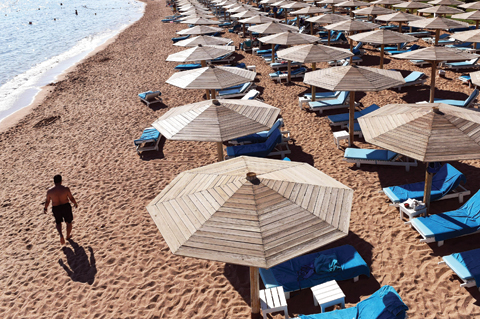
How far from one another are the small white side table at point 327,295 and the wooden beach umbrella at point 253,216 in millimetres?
989

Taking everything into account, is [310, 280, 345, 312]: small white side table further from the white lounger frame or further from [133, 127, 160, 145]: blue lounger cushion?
Result: [133, 127, 160, 145]: blue lounger cushion

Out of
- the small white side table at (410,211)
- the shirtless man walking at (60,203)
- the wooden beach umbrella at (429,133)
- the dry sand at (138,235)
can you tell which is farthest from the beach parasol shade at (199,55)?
the small white side table at (410,211)

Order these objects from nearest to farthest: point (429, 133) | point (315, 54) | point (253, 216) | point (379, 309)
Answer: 1. point (253, 216)
2. point (379, 309)
3. point (429, 133)
4. point (315, 54)

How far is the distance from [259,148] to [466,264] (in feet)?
19.0

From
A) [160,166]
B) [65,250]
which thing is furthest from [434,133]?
[65,250]

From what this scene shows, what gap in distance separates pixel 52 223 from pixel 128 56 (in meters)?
→ 20.9

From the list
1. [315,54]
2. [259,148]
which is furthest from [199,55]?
[259,148]

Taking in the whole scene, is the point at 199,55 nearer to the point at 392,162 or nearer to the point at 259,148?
the point at 259,148

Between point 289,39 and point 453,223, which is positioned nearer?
point 453,223

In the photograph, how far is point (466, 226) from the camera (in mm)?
6410

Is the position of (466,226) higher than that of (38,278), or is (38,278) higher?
(466,226)

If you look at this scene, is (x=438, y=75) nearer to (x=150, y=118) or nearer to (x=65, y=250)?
(x=150, y=118)

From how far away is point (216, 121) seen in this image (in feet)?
26.9

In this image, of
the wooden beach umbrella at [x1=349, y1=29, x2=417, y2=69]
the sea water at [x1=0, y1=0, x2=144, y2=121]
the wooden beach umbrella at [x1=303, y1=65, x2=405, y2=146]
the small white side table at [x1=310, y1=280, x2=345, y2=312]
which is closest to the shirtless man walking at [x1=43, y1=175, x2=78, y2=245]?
the small white side table at [x1=310, y1=280, x2=345, y2=312]
